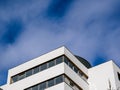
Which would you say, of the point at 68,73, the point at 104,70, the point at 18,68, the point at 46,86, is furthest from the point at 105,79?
the point at 18,68

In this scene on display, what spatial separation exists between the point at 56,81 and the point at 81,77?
4908 millimetres

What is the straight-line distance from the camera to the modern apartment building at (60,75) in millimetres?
34688

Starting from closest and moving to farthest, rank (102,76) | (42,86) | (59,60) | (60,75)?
(60,75)
(42,86)
(59,60)
(102,76)

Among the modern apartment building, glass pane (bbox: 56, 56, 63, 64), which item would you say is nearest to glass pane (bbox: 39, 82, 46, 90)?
the modern apartment building

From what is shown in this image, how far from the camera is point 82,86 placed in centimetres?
3706

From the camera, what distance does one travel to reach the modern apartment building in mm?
34688

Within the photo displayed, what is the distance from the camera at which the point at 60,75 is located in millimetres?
34344

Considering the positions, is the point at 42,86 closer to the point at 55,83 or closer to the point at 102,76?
the point at 55,83

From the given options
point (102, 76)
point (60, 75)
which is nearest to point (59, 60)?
point (60, 75)

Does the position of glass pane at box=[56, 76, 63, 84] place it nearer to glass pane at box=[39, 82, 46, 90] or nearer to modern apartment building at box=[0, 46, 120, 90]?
modern apartment building at box=[0, 46, 120, 90]

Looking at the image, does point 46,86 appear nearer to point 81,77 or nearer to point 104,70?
point 81,77

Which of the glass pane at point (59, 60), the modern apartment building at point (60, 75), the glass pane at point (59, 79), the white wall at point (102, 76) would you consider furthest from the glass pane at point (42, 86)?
the white wall at point (102, 76)

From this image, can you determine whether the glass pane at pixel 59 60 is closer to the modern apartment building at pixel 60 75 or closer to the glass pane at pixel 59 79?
the modern apartment building at pixel 60 75

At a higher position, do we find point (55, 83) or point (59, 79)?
point (59, 79)
